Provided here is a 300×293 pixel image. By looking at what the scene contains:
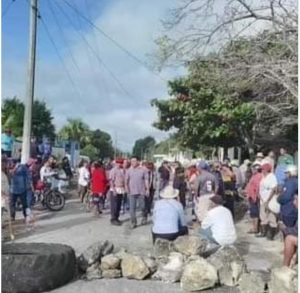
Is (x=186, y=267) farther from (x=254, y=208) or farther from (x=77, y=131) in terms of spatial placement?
(x=77, y=131)

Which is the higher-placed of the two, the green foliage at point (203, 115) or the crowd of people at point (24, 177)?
the green foliage at point (203, 115)

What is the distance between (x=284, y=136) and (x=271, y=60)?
35.7 ft

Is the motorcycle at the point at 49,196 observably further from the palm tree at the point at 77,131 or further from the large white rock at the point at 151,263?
the palm tree at the point at 77,131

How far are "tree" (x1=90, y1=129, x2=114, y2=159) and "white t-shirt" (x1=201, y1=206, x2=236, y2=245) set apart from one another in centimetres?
8467

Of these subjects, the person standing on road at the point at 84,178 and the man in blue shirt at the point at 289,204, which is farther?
the person standing on road at the point at 84,178

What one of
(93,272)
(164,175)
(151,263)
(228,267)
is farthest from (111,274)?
(164,175)

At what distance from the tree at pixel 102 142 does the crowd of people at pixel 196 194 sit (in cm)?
7692

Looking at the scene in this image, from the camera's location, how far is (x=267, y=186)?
1302 centimetres

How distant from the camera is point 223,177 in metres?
16.5

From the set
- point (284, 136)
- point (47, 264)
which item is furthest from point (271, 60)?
point (284, 136)

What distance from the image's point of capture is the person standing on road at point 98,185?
1720 cm

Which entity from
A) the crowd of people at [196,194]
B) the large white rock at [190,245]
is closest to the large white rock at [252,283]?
the crowd of people at [196,194]

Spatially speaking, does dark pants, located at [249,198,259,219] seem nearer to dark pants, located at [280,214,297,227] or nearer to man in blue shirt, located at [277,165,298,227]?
man in blue shirt, located at [277,165,298,227]

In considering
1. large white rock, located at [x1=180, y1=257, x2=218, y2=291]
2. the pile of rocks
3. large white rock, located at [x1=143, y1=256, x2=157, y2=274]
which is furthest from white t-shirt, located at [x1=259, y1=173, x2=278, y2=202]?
large white rock, located at [x1=180, y1=257, x2=218, y2=291]
